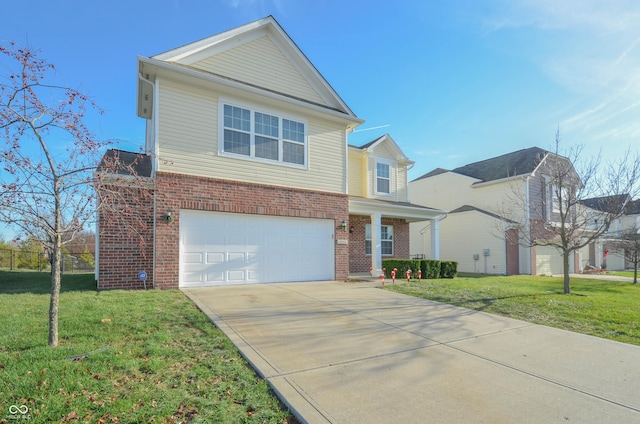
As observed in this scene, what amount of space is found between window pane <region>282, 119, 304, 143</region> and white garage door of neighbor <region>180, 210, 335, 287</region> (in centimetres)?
285

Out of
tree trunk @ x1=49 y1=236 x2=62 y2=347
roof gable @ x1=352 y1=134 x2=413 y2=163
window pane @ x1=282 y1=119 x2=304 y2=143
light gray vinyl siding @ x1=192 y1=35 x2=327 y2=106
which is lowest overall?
tree trunk @ x1=49 y1=236 x2=62 y2=347

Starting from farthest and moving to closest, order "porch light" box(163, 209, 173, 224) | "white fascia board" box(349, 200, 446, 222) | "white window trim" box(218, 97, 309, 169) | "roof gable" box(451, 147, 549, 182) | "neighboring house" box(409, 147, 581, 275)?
"roof gable" box(451, 147, 549, 182), "neighboring house" box(409, 147, 581, 275), "white fascia board" box(349, 200, 446, 222), "white window trim" box(218, 97, 309, 169), "porch light" box(163, 209, 173, 224)

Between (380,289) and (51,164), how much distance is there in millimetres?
8293

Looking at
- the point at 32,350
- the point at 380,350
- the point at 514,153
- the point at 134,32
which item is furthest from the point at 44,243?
the point at 514,153

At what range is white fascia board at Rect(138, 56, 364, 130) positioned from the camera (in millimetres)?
9155

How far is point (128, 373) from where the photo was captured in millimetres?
3521

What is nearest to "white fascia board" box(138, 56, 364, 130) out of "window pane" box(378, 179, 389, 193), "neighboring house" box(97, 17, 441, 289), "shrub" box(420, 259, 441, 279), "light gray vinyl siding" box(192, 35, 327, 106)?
"neighboring house" box(97, 17, 441, 289)

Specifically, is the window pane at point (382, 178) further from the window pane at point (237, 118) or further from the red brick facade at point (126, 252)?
the red brick facade at point (126, 252)

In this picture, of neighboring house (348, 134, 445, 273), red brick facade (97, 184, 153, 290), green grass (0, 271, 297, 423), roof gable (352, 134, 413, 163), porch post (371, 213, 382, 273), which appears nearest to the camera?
green grass (0, 271, 297, 423)

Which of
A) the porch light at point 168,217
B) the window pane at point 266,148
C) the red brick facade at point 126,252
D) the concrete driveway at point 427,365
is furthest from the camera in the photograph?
the window pane at point 266,148

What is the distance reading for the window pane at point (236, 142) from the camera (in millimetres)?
10336

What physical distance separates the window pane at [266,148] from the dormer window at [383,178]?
697 cm

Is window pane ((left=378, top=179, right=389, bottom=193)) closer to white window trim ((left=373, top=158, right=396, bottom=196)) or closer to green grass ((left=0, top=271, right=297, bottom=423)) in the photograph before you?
white window trim ((left=373, top=158, right=396, bottom=196))

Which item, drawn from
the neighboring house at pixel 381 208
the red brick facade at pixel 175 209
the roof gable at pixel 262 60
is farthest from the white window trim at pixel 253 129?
the neighboring house at pixel 381 208
